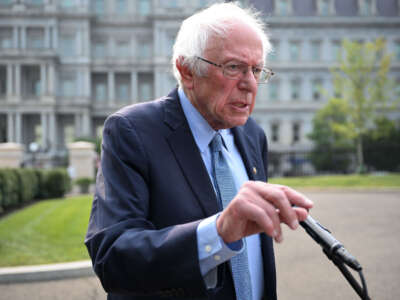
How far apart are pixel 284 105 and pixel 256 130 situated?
174 ft

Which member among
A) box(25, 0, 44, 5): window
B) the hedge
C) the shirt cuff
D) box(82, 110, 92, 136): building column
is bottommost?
box(82, 110, 92, 136): building column

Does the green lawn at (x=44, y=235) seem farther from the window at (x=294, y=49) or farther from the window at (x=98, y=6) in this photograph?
the window at (x=98, y=6)

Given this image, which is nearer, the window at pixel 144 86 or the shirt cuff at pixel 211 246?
the shirt cuff at pixel 211 246

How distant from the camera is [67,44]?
5403cm

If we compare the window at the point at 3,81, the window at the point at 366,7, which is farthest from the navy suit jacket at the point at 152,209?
the window at the point at 366,7

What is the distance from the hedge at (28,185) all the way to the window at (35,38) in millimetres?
42715

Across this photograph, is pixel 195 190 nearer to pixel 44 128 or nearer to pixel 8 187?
pixel 8 187

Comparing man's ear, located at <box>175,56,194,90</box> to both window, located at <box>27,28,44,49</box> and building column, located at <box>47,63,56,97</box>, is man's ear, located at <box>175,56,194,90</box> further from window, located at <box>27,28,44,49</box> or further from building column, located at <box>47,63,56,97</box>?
window, located at <box>27,28,44,49</box>

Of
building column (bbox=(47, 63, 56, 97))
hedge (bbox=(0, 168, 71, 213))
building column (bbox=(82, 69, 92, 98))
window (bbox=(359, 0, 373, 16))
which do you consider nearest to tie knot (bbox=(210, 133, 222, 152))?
hedge (bbox=(0, 168, 71, 213))

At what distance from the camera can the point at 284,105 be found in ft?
177

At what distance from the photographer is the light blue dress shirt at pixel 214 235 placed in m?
1.31

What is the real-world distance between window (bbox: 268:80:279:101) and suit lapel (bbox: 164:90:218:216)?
176ft

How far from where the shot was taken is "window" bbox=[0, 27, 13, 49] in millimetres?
52844

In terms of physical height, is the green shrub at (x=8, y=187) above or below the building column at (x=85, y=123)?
above
